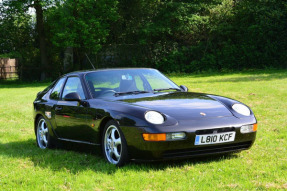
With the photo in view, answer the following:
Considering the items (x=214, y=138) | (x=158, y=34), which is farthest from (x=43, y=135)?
(x=158, y=34)

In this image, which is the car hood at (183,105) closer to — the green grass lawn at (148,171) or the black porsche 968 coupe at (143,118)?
the black porsche 968 coupe at (143,118)

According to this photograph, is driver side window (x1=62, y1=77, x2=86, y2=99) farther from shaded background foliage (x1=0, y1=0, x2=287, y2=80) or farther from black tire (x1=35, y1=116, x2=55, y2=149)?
shaded background foliage (x1=0, y1=0, x2=287, y2=80)

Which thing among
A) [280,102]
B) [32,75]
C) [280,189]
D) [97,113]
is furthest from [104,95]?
[32,75]

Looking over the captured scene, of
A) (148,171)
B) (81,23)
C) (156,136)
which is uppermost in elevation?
(81,23)

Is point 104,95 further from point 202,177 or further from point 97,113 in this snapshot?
point 202,177

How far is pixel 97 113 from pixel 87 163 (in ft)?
2.27

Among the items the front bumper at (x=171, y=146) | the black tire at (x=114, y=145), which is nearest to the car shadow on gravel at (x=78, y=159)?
the black tire at (x=114, y=145)

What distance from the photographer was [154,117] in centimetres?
546

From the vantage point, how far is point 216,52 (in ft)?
105

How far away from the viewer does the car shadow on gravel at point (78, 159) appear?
568 cm

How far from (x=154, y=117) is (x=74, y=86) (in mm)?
2229

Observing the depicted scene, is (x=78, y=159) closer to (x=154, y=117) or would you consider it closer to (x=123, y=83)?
(x=123, y=83)

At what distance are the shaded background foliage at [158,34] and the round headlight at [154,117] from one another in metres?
26.1

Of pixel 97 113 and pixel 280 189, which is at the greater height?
pixel 97 113
